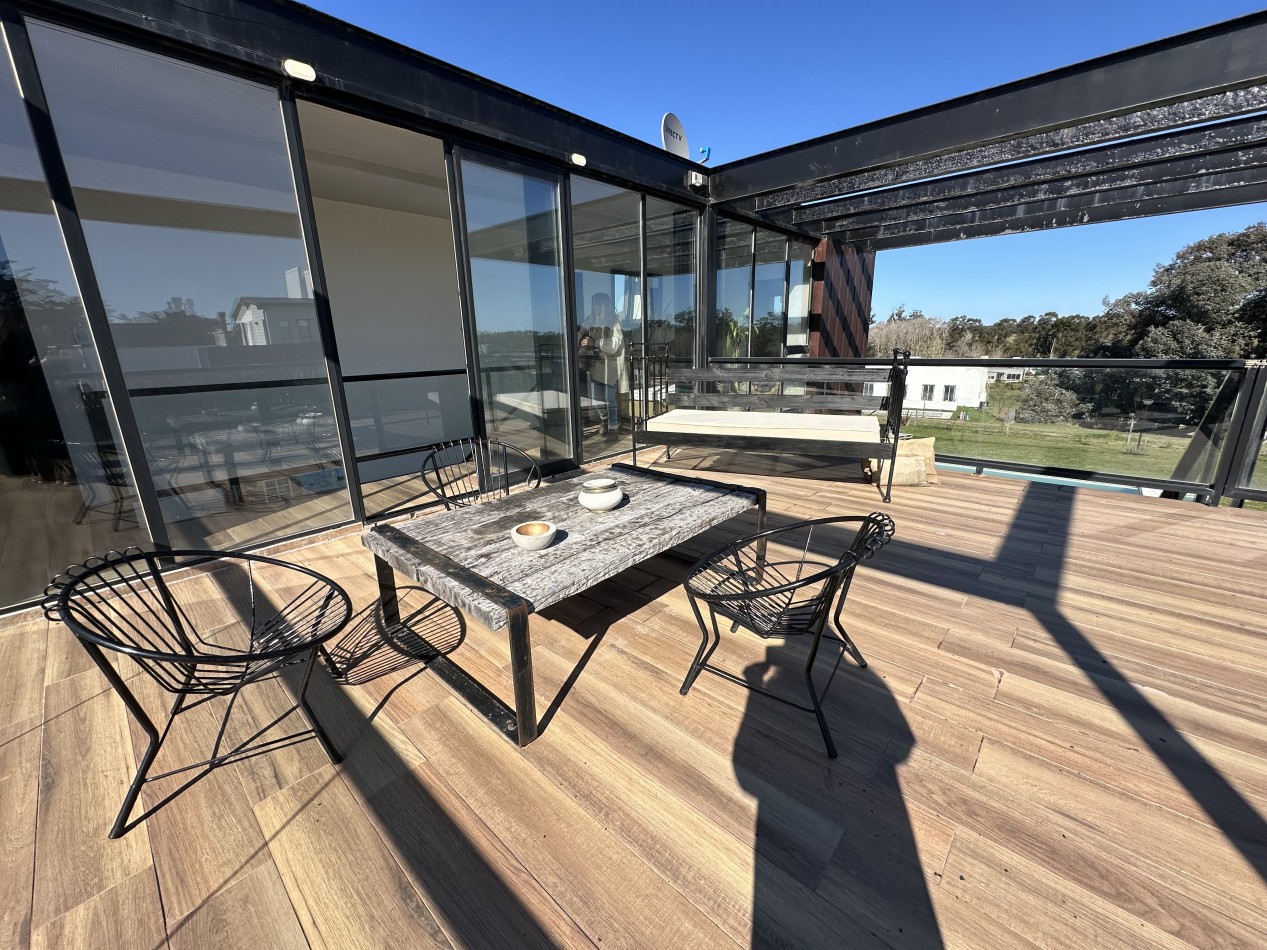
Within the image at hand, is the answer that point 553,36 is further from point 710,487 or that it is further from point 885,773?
point 885,773

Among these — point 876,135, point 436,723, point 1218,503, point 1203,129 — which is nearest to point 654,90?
point 876,135

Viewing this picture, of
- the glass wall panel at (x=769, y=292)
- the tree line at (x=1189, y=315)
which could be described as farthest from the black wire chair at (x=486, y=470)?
the tree line at (x=1189, y=315)

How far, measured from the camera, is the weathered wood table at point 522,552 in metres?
1.45

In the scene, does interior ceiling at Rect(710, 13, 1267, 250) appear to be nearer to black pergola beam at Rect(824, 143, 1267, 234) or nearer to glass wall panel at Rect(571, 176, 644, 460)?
black pergola beam at Rect(824, 143, 1267, 234)

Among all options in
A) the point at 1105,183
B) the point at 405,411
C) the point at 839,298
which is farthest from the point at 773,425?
the point at 839,298

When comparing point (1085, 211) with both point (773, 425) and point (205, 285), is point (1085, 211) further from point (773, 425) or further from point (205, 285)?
point (205, 285)

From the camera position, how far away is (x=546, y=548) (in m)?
1.77

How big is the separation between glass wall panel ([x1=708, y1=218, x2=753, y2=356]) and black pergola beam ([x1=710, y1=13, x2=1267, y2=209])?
1.16 meters

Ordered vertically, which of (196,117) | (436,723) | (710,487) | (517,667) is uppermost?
(196,117)

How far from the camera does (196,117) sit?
2.76 m

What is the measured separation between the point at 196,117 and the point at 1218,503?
725cm

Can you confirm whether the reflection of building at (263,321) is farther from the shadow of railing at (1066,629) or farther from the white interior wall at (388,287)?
the shadow of railing at (1066,629)

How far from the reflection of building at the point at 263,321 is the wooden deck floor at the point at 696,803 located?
1.91 metres

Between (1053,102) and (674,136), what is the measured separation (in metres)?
3.12
